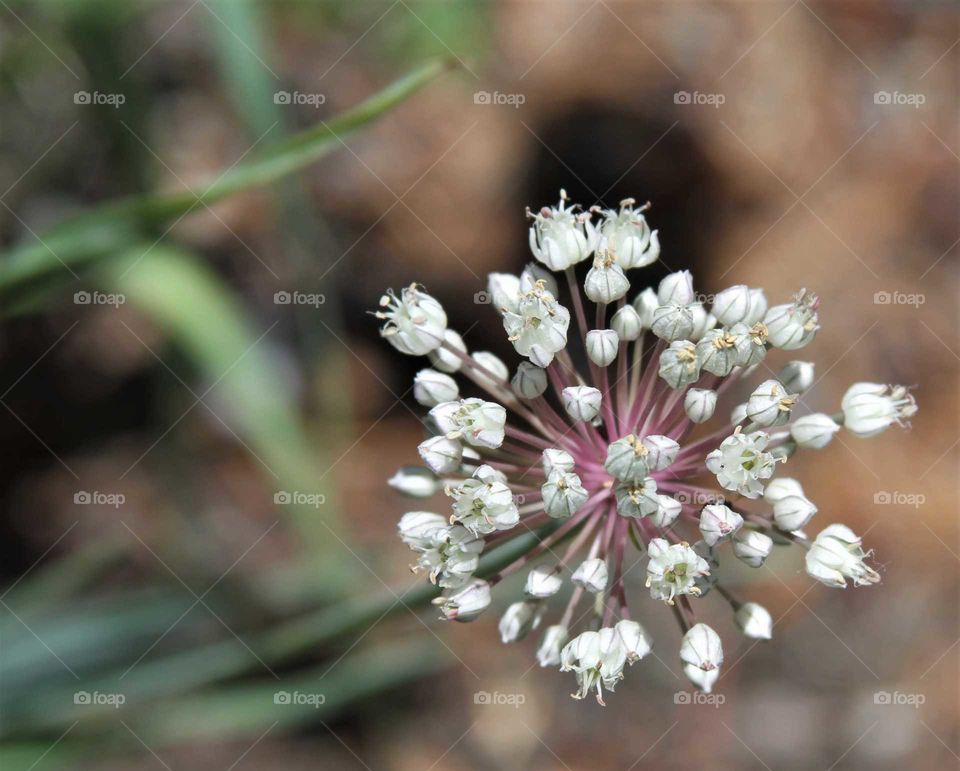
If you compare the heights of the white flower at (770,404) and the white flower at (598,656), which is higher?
the white flower at (770,404)

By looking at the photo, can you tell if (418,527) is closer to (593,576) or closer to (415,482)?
(415,482)

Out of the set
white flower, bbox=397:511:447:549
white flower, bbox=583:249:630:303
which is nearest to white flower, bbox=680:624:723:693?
white flower, bbox=397:511:447:549

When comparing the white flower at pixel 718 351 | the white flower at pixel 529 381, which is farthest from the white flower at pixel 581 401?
the white flower at pixel 718 351

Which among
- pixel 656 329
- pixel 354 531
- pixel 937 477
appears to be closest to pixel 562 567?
pixel 656 329

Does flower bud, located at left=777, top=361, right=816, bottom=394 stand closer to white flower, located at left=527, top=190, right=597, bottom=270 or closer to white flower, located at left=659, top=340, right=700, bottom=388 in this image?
white flower, located at left=659, top=340, right=700, bottom=388

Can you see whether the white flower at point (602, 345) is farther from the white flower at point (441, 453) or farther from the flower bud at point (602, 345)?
the white flower at point (441, 453)

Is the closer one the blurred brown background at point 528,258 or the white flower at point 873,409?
the white flower at point 873,409
